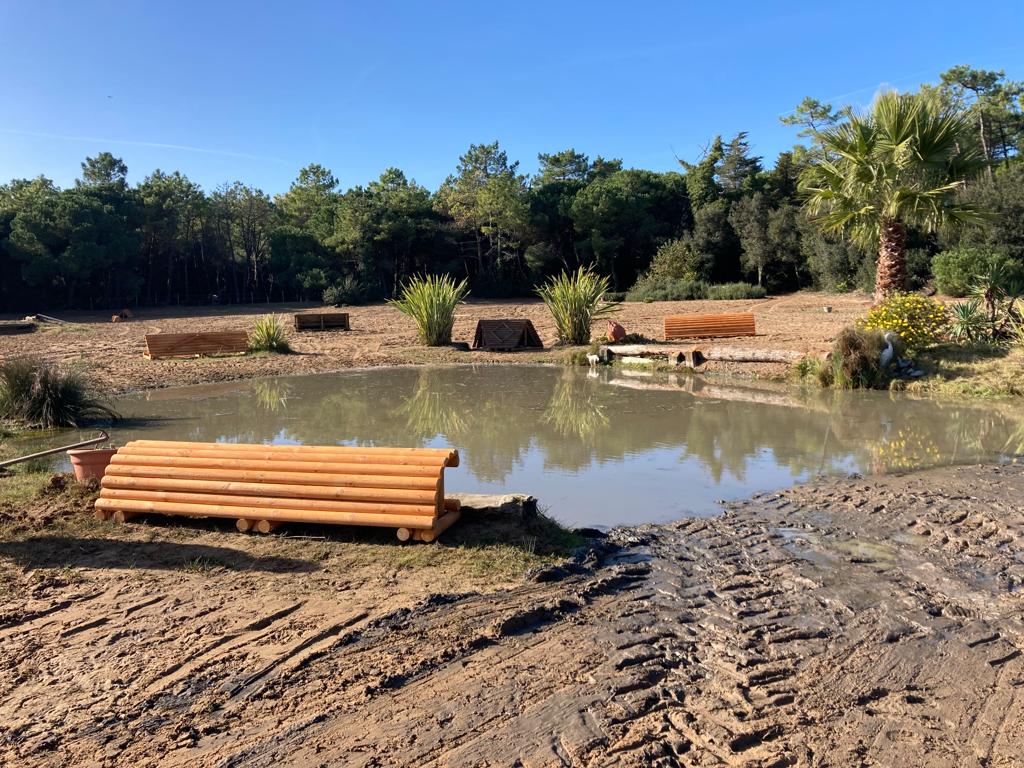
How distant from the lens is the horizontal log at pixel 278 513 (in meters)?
5.20

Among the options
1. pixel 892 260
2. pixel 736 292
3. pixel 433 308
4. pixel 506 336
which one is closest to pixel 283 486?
pixel 892 260

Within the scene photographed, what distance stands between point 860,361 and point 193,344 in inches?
611

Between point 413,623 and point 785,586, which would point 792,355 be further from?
point 413,623

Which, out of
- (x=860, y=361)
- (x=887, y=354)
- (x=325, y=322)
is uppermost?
(x=325, y=322)

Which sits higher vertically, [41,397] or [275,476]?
[41,397]

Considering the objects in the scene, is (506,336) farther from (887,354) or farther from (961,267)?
(961,267)

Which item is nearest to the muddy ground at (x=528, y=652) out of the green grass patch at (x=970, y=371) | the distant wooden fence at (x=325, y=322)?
the green grass patch at (x=970, y=371)

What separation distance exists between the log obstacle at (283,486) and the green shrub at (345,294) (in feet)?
108

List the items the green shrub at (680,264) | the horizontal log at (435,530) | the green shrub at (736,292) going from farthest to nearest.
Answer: the green shrub at (680,264), the green shrub at (736,292), the horizontal log at (435,530)

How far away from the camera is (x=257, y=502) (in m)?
5.61

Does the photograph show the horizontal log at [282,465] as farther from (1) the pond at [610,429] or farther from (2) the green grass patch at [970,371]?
(2) the green grass patch at [970,371]

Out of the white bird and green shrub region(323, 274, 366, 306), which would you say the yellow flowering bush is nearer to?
the white bird

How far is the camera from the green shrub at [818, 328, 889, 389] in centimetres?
1252

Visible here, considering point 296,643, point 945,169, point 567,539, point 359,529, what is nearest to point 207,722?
point 296,643
